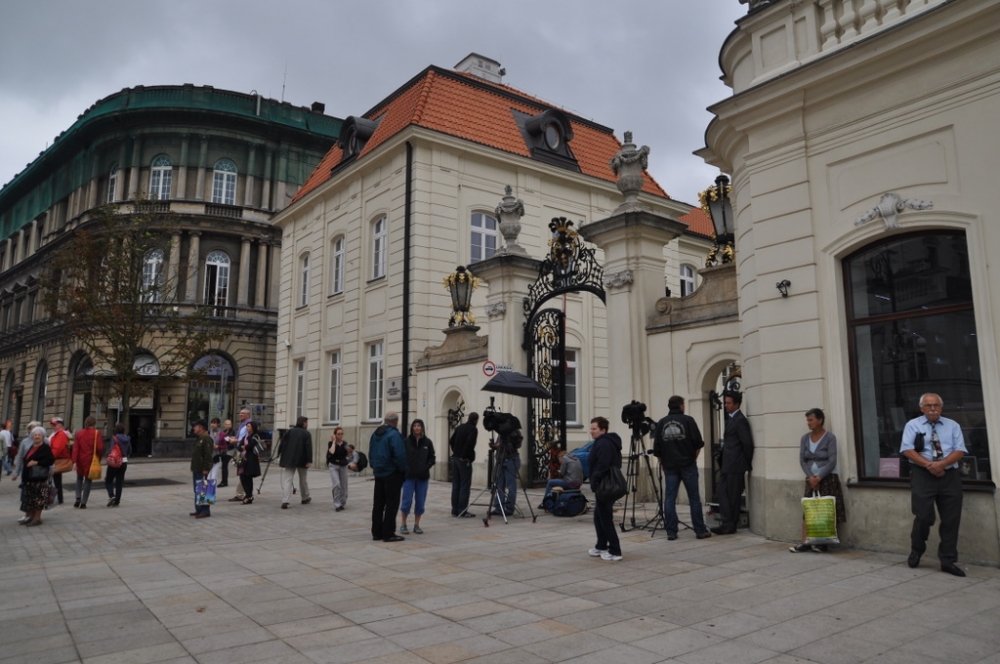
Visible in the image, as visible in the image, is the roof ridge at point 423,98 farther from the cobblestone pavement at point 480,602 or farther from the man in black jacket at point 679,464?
the cobblestone pavement at point 480,602

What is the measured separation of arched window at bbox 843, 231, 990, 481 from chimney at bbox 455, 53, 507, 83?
22.2 meters

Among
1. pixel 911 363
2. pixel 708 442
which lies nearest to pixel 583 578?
pixel 911 363

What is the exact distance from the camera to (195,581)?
6.94m

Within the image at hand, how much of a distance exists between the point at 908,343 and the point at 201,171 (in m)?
36.9

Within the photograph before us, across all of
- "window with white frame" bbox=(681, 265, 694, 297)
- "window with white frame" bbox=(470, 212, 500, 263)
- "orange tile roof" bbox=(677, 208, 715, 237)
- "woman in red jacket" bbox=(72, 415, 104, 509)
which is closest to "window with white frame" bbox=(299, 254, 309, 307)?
"window with white frame" bbox=(470, 212, 500, 263)

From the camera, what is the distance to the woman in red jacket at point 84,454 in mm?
13375

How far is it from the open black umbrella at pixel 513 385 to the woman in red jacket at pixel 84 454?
24.4 feet

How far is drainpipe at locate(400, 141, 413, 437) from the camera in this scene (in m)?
19.9

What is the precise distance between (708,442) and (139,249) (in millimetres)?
15973

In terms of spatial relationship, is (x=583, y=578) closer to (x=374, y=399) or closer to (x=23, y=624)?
(x=23, y=624)

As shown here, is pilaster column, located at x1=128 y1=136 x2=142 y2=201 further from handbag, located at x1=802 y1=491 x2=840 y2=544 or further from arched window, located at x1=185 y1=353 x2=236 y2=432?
handbag, located at x1=802 y1=491 x2=840 y2=544

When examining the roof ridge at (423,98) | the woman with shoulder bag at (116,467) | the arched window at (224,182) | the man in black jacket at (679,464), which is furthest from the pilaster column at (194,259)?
the man in black jacket at (679,464)

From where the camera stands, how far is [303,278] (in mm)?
27500

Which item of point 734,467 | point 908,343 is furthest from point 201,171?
point 908,343
